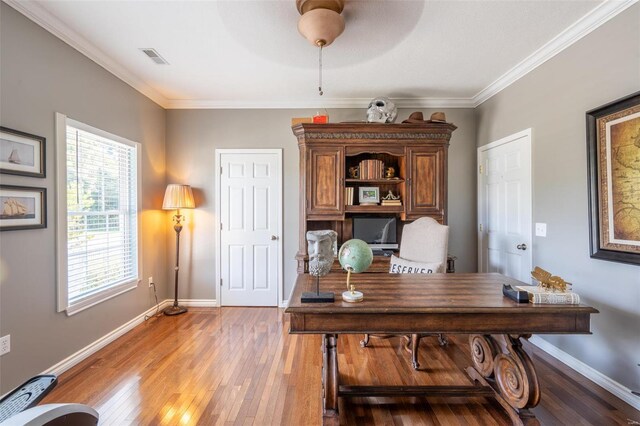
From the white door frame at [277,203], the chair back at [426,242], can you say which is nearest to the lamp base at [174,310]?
the white door frame at [277,203]

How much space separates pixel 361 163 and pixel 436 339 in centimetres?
205

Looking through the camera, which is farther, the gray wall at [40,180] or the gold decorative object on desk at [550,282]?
the gray wall at [40,180]

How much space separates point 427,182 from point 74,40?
3575mm

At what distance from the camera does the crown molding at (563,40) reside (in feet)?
6.61

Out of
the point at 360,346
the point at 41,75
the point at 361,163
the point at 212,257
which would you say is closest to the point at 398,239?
the point at 361,163

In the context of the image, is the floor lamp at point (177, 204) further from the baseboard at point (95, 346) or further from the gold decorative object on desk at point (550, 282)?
the gold decorative object on desk at point (550, 282)

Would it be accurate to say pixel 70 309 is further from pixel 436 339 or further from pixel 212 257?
pixel 436 339

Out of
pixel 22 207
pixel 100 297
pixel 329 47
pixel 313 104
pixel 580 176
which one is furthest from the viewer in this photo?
pixel 313 104

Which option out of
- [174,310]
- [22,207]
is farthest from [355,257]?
[174,310]

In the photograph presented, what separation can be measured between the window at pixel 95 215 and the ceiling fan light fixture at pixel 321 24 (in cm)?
204

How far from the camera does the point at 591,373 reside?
87.0 inches

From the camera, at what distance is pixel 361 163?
348 cm

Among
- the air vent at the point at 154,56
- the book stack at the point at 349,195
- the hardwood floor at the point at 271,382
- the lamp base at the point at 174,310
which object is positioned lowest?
the hardwood floor at the point at 271,382

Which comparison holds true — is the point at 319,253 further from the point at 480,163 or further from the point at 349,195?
the point at 480,163
